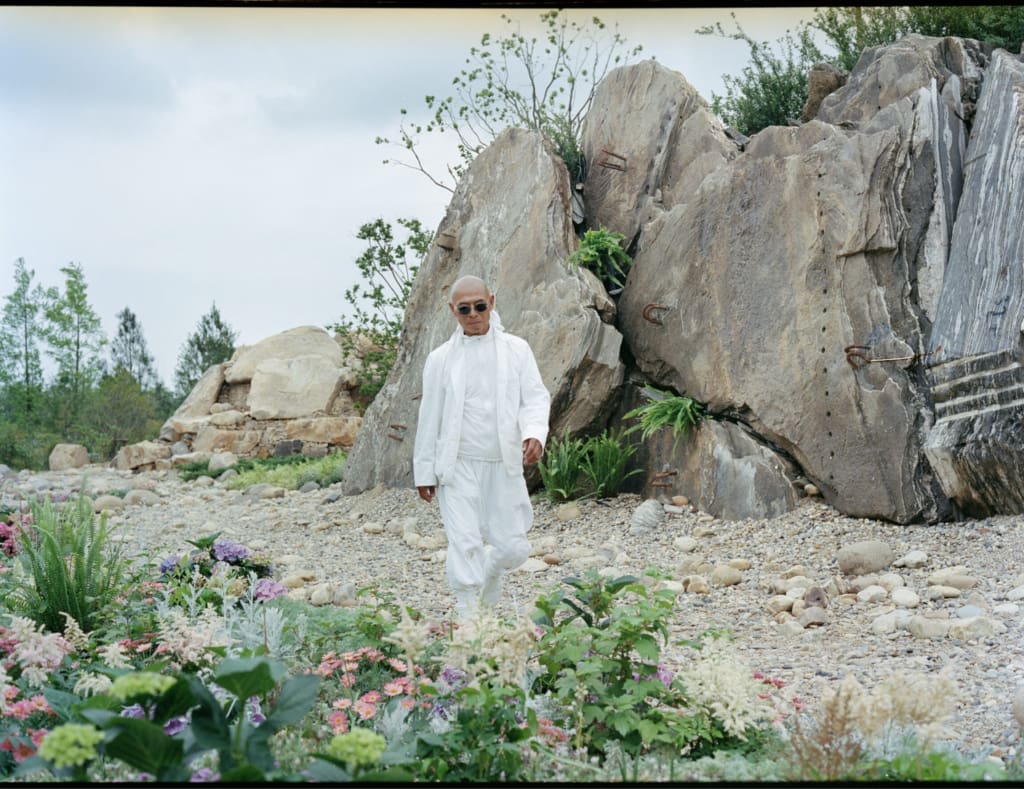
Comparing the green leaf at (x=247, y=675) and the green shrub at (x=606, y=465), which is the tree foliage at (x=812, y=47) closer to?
the green shrub at (x=606, y=465)

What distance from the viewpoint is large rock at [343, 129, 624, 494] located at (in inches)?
339

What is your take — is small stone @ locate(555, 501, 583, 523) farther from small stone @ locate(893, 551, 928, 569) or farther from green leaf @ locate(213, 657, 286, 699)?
green leaf @ locate(213, 657, 286, 699)

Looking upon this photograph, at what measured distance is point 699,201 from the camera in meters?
8.46

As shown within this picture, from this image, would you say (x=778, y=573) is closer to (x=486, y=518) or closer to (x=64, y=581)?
(x=486, y=518)

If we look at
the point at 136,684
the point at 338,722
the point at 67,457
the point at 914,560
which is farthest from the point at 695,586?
the point at 67,457

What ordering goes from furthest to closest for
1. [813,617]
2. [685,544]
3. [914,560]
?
[685,544] → [914,560] → [813,617]

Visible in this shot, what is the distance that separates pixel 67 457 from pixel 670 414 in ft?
39.8

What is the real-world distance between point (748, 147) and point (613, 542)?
3.53 meters

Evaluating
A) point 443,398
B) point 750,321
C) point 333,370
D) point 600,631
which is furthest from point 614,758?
point 333,370

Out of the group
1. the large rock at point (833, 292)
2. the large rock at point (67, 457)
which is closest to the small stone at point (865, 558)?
the large rock at point (833, 292)

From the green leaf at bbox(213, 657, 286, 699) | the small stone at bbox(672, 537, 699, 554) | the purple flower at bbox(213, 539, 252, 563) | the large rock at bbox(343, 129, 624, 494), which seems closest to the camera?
the green leaf at bbox(213, 657, 286, 699)

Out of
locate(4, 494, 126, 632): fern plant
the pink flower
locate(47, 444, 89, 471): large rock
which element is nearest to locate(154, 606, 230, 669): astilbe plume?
the pink flower

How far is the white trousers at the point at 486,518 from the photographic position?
4.81m

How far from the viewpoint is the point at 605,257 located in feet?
30.5
